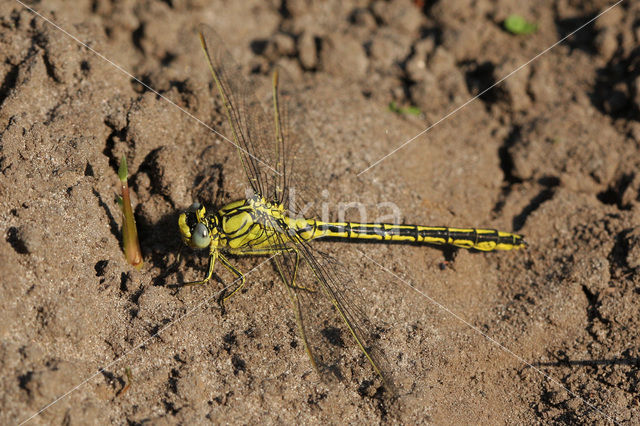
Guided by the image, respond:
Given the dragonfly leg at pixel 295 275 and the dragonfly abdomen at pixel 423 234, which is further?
the dragonfly abdomen at pixel 423 234

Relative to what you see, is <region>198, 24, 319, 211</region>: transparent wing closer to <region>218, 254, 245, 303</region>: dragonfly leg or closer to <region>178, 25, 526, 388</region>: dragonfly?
<region>178, 25, 526, 388</region>: dragonfly

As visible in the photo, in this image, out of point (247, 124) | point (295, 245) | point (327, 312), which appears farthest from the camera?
point (247, 124)

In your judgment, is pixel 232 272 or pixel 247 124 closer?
pixel 232 272

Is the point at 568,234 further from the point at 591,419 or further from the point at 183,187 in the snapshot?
the point at 183,187

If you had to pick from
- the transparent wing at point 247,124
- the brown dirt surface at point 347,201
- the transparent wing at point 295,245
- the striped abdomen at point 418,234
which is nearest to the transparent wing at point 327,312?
the transparent wing at point 295,245

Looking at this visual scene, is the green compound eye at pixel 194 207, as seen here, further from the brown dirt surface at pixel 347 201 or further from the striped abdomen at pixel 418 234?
the striped abdomen at pixel 418 234

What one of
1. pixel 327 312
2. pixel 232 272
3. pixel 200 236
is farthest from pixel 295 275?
pixel 200 236

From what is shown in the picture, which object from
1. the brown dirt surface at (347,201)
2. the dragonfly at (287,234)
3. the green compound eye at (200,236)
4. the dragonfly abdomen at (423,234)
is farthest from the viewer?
the dragonfly abdomen at (423,234)

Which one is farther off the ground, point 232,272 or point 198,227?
point 198,227

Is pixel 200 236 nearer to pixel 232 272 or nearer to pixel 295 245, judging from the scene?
pixel 232 272
